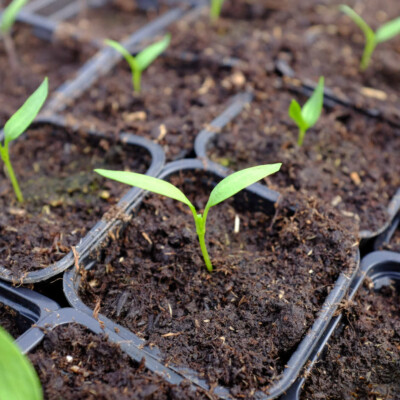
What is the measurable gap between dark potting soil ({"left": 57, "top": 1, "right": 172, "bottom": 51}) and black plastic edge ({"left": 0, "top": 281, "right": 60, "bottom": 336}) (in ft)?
4.72

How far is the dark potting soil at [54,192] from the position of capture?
1170 mm

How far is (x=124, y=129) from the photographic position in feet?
5.06

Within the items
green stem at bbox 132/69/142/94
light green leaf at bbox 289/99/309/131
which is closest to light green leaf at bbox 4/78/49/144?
green stem at bbox 132/69/142/94

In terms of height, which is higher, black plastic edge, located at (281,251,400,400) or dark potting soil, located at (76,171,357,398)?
dark potting soil, located at (76,171,357,398)

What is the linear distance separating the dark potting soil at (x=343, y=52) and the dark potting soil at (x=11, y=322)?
1.38 m

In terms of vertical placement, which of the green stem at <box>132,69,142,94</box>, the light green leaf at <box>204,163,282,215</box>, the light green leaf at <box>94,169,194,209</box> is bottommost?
the green stem at <box>132,69,142,94</box>

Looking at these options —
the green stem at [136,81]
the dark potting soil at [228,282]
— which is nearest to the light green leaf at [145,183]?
the dark potting soil at [228,282]

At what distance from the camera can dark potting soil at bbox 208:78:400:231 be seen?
4.58 feet

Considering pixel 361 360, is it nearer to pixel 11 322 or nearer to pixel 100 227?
pixel 100 227

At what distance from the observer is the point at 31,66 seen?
2.08 metres

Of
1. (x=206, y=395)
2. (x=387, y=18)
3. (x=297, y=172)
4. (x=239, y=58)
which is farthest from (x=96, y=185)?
(x=387, y=18)

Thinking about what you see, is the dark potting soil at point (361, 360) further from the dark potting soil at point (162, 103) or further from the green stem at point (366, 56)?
the green stem at point (366, 56)

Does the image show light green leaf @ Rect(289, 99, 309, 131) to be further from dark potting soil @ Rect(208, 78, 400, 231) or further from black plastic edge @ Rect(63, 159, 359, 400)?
black plastic edge @ Rect(63, 159, 359, 400)

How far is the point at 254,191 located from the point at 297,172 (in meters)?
0.20
